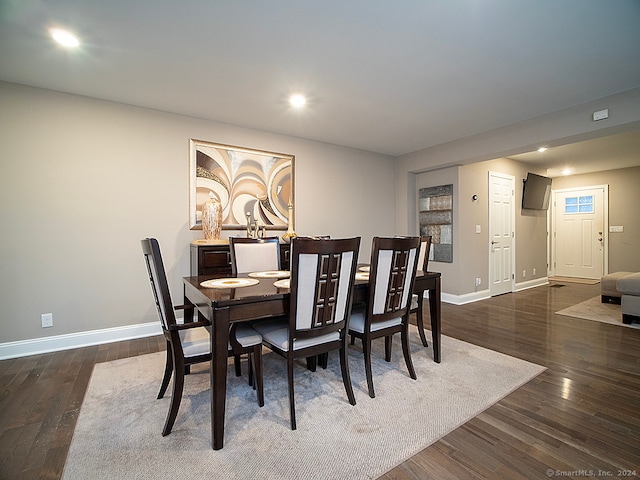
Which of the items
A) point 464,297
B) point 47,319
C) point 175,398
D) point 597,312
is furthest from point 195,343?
point 597,312

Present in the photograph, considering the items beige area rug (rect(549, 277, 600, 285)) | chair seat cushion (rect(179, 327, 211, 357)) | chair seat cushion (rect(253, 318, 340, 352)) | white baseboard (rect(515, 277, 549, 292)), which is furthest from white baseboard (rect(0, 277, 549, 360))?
beige area rug (rect(549, 277, 600, 285))

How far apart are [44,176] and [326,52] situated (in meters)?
2.80

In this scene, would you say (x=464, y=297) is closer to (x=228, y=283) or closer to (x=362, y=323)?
(x=362, y=323)

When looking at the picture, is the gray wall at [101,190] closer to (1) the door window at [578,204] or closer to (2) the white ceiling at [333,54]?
(2) the white ceiling at [333,54]

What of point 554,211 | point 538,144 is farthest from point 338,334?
point 554,211

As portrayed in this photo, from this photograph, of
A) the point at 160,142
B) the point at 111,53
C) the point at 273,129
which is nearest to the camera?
the point at 111,53

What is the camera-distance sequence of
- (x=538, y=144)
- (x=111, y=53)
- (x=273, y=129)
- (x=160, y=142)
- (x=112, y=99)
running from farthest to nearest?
(x=273, y=129) → (x=538, y=144) → (x=160, y=142) → (x=112, y=99) → (x=111, y=53)

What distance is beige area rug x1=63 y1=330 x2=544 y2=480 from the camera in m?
1.43

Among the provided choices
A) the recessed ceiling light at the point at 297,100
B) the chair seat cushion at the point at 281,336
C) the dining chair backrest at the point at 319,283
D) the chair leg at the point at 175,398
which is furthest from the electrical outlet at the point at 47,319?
the recessed ceiling light at the point at 297,100

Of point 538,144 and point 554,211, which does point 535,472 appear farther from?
point 554,211

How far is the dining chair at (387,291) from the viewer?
204 cm

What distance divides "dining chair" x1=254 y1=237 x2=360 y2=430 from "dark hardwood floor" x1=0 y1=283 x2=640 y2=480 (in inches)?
28.7

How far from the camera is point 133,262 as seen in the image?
3.23 meters

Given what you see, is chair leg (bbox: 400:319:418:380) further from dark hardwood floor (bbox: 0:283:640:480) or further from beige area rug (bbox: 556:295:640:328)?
beige area rug (bbox: 556:295:640:328)
